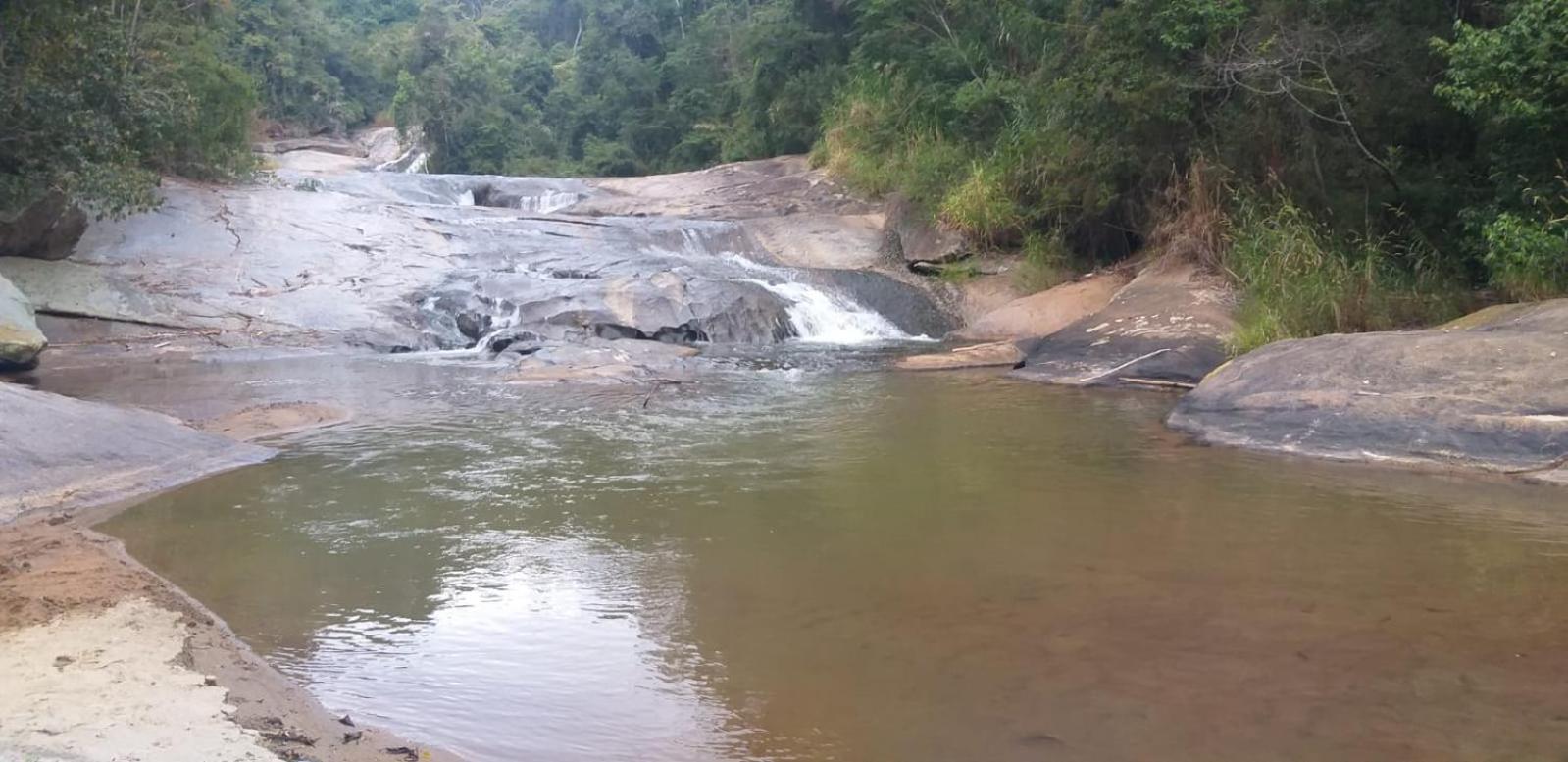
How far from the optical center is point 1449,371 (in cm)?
744

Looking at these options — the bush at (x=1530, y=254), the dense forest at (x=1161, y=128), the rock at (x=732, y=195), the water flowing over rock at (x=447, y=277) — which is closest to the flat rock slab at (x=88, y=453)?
the water flowing over rock at (x=447, y=277)

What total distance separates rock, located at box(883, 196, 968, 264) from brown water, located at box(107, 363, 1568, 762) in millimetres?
8728

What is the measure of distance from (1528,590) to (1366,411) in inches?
113

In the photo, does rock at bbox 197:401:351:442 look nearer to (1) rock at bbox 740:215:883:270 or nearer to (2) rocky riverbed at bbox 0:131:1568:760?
(2) rocky riverbed at bbox 0:131:1568:760

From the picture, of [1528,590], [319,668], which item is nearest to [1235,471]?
[1528,590]

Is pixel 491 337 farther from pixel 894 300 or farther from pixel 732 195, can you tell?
pixel 732 195

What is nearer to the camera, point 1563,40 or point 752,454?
point 752,454

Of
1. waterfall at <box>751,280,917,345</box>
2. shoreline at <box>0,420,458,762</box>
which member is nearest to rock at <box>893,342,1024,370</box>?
waterfall at <box>751,280,917,345</box>

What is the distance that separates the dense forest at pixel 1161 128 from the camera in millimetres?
9805

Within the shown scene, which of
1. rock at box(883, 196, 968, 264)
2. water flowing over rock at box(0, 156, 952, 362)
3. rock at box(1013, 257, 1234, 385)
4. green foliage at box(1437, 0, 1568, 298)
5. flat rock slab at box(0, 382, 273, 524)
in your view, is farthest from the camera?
rock at box(883, 196, 968, 264)

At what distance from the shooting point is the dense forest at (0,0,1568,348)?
980 centimetres

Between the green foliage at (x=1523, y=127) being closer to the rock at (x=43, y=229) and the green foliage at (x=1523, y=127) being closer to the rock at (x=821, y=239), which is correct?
the rock at (x=821, y=239)

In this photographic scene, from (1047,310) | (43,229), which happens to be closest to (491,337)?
(43,229)

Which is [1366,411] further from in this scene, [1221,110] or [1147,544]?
[1221,110]
